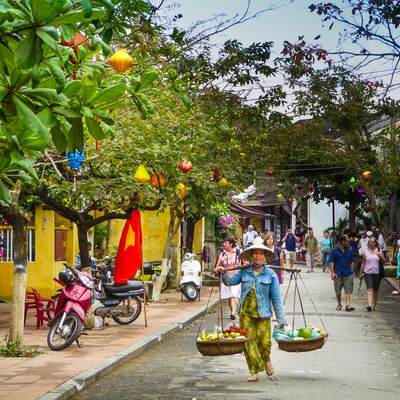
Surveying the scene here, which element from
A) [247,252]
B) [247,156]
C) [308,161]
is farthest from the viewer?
[308,161]

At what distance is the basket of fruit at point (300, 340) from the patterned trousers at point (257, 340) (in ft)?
0.92

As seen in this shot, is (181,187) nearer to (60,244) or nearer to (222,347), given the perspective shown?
(222,347)

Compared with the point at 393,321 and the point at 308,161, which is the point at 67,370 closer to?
the point at 393,321

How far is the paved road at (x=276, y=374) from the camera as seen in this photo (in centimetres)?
800

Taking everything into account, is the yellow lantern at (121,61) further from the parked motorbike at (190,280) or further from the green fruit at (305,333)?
the parked motorbike at (190,280)

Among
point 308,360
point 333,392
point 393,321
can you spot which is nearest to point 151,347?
point 308,360

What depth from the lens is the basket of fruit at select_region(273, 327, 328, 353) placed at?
8.45 metres

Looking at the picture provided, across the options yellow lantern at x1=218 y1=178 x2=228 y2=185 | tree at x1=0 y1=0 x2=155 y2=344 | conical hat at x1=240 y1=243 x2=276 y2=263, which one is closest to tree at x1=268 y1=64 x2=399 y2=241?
yellow lantern at x1=218 y1=178 x2=228 y2=185

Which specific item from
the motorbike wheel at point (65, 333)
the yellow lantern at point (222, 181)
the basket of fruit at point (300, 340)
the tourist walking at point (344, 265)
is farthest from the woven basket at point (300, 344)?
the tourist walking at point (344, 265)

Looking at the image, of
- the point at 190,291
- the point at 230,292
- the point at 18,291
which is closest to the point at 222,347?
the point at 18,291

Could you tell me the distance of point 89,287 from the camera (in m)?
11.8

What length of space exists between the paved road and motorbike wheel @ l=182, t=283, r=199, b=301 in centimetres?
595

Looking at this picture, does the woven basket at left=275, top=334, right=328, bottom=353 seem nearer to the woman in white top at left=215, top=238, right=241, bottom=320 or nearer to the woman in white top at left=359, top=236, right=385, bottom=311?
the woman in white top at left=215, top=238, right=241, bottom=320

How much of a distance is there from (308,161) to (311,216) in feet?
65.2
